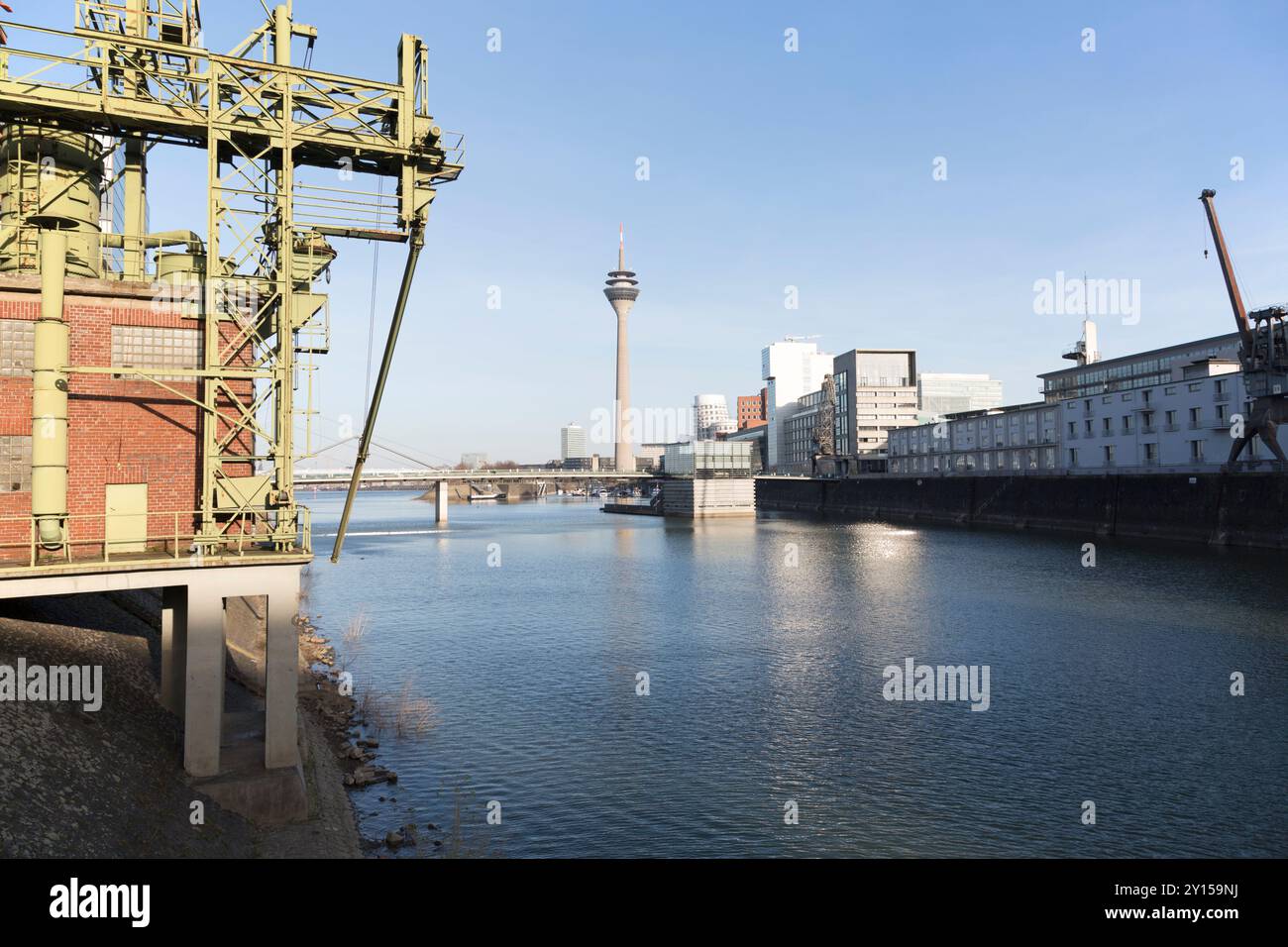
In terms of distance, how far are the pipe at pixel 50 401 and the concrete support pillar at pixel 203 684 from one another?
3.05 meters

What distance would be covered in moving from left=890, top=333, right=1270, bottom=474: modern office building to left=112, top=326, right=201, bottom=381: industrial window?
9449 cm

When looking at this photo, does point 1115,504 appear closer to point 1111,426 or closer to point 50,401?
point 1111,426

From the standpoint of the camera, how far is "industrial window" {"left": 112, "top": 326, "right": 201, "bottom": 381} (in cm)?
1791

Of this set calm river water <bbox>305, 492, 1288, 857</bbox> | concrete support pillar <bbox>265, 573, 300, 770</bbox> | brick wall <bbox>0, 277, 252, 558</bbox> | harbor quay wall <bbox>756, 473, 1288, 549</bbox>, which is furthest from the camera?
harbor quay wall <bbox>756, 473, 1288, 549</bbox>


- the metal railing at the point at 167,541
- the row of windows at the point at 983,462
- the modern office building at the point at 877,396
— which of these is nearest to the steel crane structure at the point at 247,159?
the metal railing at the point at 167,541

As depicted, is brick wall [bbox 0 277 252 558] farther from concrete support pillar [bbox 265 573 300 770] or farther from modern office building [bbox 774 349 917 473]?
modern office building [bbox 774 349 917 473]

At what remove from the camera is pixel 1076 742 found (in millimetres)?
24781

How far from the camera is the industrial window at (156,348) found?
17.9 meters

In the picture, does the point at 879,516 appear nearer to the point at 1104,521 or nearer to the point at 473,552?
the point at 1104,521

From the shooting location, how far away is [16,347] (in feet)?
56.9

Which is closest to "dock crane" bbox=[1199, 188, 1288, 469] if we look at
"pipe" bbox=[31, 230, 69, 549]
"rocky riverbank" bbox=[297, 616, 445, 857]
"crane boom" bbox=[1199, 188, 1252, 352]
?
"crane boom" bbox=[1199, 188, 1252, 352]

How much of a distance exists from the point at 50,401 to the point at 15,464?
205 cm

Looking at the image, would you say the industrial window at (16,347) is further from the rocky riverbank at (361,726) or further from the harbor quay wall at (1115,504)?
the harbor quay wall at (1115,504)
